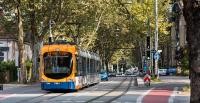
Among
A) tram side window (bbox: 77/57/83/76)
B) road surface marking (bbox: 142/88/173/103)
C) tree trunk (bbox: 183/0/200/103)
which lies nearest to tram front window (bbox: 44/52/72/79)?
tram side window (bbox: 77/57/83/76)

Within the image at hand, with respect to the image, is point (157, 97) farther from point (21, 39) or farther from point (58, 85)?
point (21, 39)

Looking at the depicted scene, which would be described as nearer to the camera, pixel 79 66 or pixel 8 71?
pixel 79 66

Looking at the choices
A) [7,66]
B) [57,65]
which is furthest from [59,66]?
[7,66]

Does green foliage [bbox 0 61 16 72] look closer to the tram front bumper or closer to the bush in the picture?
the bush

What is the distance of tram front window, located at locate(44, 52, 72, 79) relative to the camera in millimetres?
35969

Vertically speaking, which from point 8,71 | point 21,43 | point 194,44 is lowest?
point 194,44

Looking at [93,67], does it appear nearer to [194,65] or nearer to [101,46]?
[194,65]

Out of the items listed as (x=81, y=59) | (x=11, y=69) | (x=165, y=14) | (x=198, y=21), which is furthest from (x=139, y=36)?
(x=198, y=21)

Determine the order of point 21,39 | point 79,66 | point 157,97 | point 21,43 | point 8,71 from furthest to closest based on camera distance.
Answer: point 8,71
point 21,43
point 21,39
point 79,66
point 157,97

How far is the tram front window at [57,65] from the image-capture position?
36.0 m

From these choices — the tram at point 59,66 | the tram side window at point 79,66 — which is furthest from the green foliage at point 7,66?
the tram at point 59,66

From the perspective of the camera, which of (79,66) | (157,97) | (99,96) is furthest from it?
(79,66)

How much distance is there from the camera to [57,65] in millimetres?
36031

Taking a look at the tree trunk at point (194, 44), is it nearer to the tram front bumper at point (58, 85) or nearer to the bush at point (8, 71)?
the tram front bumper at point (58, 85)
